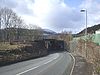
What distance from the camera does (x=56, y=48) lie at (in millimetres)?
123438

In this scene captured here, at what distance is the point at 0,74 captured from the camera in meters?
21.4

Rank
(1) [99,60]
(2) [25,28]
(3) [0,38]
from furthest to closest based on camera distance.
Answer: (2) [25,28] < (3) [0,38] < (1) [99,60]

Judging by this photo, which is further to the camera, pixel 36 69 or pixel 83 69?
pixel 36 69

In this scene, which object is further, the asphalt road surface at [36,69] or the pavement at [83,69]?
the asphalt road surface at [36,69]

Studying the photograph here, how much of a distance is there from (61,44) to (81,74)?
330 feet

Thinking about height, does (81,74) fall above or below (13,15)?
below

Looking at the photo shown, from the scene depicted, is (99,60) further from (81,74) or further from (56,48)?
(56,48)

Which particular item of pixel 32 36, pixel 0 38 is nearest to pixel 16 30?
pixel 0 38

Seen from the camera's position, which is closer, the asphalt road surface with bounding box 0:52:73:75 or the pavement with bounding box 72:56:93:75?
the pavement with bounding box 72:56:93:75

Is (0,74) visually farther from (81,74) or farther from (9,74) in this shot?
(81,74)

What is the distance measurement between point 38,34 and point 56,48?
13.0m

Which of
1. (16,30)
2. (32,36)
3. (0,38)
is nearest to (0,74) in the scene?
(0,38)

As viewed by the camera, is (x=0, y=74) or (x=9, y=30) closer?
(x=0, y=74)

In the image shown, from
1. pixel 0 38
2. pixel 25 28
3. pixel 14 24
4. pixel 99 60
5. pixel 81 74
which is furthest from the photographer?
pixel 25 28
